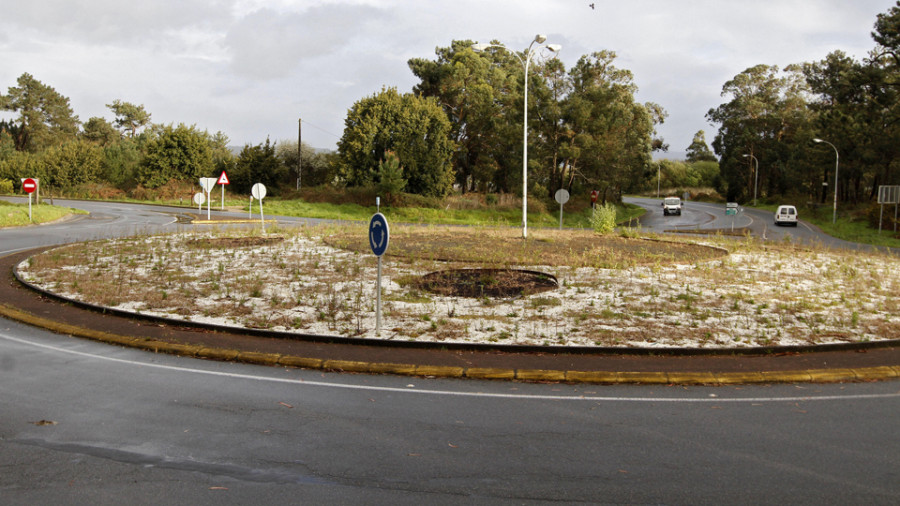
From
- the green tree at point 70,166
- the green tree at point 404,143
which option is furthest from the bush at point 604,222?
the green tree at point 70,166

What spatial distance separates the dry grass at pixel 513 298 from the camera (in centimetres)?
952

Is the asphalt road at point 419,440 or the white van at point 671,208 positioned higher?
the white van at point 671,208

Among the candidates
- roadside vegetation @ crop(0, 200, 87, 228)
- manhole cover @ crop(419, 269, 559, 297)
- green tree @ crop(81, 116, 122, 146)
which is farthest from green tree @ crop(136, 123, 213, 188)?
manhole cover @ crop(419, 269, 559, 297)

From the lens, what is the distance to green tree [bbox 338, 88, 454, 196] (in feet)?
169

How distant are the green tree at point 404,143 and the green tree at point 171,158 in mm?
15420

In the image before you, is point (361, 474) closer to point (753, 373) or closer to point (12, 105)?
point (753, 373)

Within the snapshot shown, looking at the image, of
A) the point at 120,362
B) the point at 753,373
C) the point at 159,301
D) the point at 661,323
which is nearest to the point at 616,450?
the point at 753,373

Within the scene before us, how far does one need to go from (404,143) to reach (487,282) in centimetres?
3974

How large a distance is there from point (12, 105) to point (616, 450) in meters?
105

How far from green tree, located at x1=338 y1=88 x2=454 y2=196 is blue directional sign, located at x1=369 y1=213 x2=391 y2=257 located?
42.1 m

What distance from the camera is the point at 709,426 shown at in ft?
18.6

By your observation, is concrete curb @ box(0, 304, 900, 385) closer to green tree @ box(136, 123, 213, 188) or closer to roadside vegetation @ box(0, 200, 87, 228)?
roadside vegetation @ box(0, 200, 87, 228)

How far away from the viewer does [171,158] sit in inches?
2206

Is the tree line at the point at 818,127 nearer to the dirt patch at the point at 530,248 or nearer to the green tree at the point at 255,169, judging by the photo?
the dirt patch at the point at 530,248
